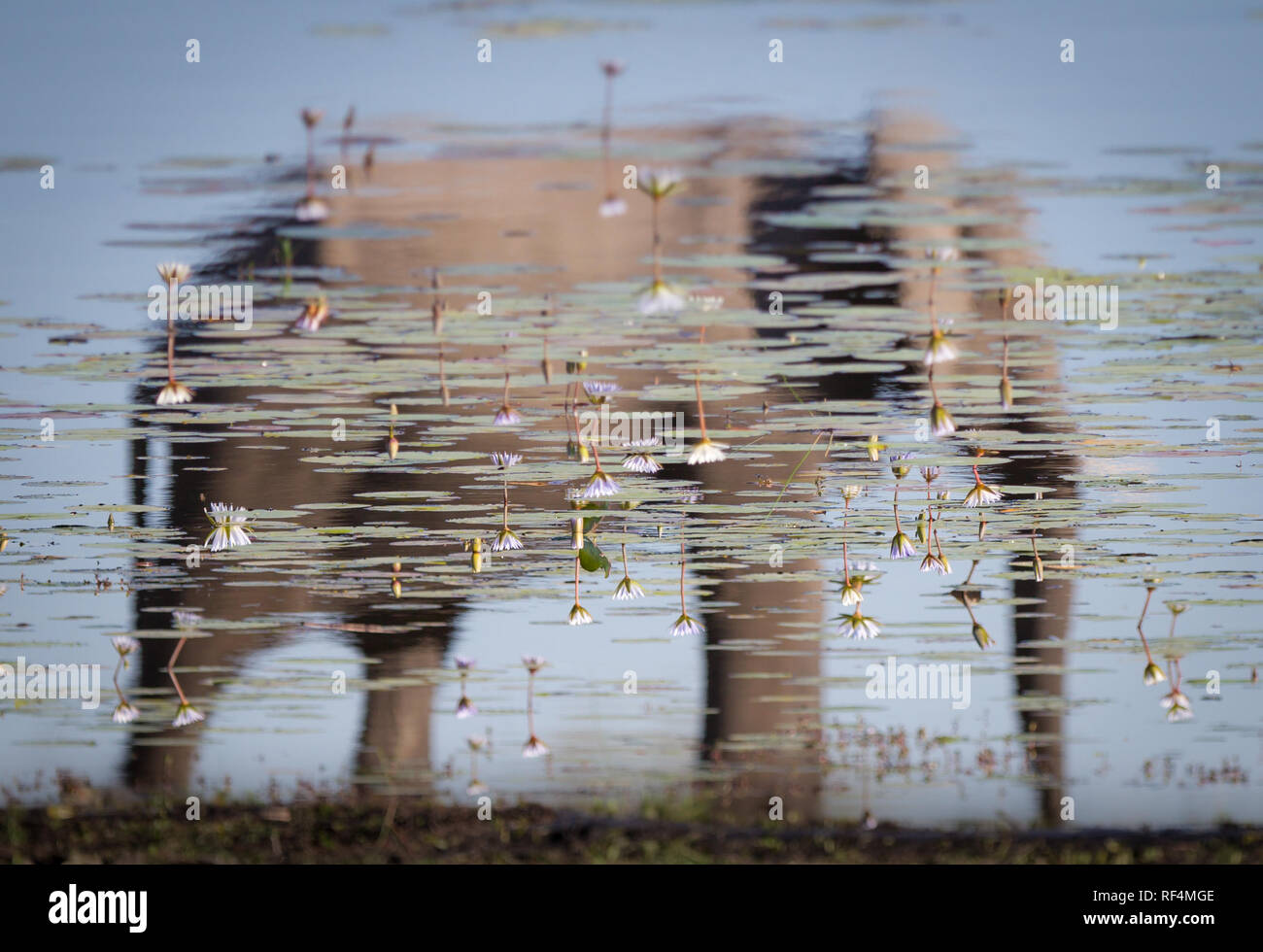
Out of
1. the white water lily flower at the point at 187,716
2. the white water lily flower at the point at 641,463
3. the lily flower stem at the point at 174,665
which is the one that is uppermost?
the white water lily flower at the point at 641,463

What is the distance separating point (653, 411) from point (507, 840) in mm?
2384

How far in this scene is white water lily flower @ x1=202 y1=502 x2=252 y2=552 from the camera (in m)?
6.89

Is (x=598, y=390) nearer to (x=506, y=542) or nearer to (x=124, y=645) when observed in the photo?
(x=506, y=542)

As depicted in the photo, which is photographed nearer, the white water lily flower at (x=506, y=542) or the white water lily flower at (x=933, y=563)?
the white water lily flower at (x=506, y=542)

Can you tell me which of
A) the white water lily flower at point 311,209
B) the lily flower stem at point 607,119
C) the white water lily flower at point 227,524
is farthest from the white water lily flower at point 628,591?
the lily flower stem at point 607,119

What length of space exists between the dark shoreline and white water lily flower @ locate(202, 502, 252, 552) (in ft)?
5.00

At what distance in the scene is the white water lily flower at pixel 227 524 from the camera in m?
6.89

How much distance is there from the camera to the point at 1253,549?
25.2 ft

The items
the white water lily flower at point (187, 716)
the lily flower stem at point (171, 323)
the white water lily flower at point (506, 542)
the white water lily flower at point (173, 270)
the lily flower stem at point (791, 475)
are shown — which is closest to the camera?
the white water lily flower at point (173, 270)

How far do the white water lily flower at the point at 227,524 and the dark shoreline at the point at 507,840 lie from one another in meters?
1.52

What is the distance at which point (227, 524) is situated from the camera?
6.87 meters

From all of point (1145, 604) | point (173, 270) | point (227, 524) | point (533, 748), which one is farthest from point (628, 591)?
point (173, 270)

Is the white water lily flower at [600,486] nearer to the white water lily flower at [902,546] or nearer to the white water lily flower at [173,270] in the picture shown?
the white water lily flower at [902,546]
